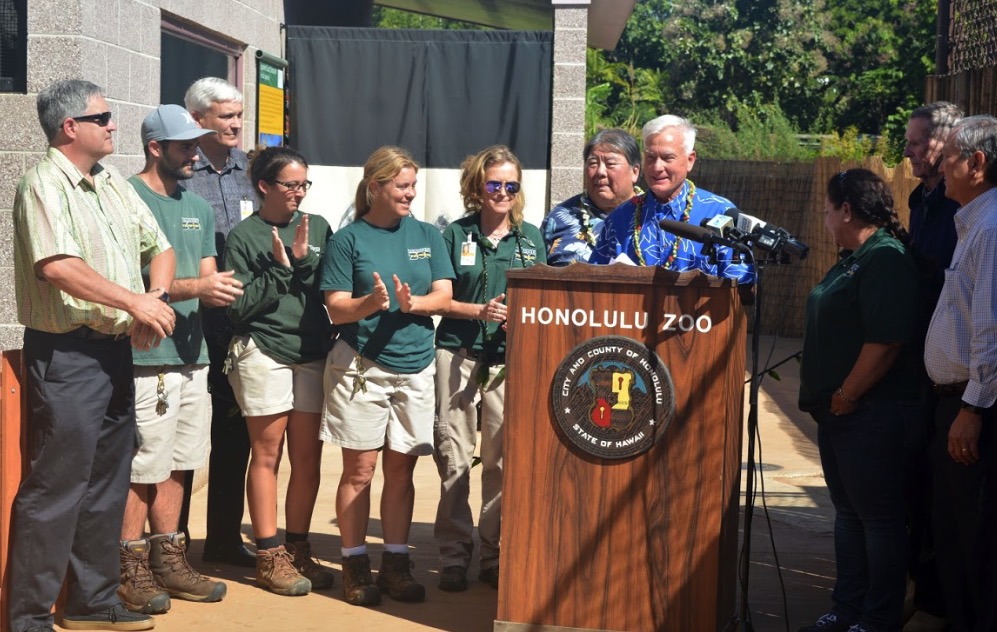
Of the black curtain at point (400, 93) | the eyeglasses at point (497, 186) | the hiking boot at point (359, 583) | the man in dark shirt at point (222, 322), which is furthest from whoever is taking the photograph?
the black curtain at point (400, 93)

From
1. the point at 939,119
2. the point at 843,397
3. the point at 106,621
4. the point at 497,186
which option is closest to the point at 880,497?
the point at 843,397

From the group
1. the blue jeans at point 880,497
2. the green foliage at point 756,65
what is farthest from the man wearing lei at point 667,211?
the green foliage at point 756,65

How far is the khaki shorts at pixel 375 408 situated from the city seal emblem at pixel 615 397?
1039 mm

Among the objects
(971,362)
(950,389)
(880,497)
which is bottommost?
(880,497)

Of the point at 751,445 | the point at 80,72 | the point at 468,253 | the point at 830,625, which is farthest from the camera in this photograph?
the point at 80,72

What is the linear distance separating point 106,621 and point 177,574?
1.68 feet

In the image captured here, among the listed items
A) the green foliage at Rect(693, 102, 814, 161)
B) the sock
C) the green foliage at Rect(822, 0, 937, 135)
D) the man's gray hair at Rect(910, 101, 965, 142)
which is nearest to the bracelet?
the man's gray hair at Rect(910, 101, 965, 142)

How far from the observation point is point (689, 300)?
15.4ft

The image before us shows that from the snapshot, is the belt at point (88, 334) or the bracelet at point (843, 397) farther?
the belt at point (88, 334)

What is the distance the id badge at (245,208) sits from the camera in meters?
6.22

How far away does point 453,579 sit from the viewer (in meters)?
5.81

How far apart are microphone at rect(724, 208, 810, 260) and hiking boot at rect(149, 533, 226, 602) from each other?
Answer: 2687 mm

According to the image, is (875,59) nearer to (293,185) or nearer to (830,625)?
(293,185)

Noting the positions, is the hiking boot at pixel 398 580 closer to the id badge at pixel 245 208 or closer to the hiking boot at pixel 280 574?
the hiking boot at pixel 280 574
